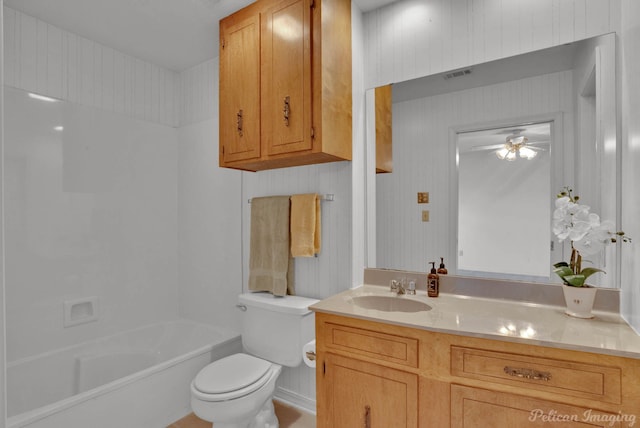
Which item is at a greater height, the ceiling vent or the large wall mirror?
the ceiling vent

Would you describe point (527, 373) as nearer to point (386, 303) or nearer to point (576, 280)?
point (576, 280)

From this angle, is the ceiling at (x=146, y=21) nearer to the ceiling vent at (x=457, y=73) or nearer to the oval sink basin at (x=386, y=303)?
the ceiling vent at (x=457, y=73)

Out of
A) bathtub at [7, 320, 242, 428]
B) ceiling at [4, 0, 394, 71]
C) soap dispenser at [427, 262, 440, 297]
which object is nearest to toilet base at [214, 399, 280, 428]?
bathtub at [7, 320, 242, 428]

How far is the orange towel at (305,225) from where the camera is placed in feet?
6.60

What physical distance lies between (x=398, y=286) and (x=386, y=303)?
0.11m

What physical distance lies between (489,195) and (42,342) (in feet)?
9.39

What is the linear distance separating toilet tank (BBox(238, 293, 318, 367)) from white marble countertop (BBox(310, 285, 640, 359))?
15.4 inches

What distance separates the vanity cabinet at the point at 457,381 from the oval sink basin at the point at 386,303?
0.32 metres

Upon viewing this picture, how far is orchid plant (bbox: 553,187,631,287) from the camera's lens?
126 centimetres

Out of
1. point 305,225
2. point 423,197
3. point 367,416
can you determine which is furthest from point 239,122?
point 367,416

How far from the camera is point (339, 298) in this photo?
5.52 feet

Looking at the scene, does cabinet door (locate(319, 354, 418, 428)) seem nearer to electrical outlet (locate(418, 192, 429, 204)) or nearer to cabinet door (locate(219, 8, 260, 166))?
electrical outlet (locate(418, 192, 429, 204))

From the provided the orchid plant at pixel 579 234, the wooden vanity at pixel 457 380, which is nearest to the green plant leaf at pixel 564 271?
the orchid plant at pixel 579 234

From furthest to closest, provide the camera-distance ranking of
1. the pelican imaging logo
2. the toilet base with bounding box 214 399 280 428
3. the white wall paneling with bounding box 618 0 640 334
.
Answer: the toilet base with bounding box 214 399 280 428 < the white wall paneling with bounding box 618 0 640 334 < the pelican imaging logo
